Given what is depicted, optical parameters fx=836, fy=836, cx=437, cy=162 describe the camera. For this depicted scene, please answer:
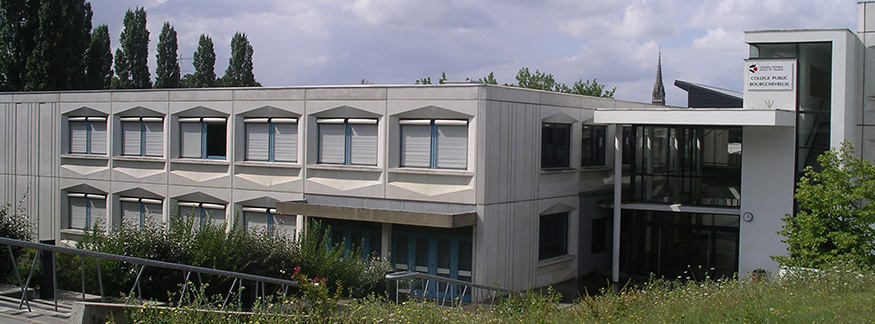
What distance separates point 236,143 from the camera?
24.6 m

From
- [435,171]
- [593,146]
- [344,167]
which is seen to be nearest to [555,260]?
[593,146]

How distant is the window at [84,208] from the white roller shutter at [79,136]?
1530mm

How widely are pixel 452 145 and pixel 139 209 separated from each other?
11.6 m

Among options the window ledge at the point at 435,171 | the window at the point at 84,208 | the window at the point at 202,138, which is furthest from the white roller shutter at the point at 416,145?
the window at the point at 84,208

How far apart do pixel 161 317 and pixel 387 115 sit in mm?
13181

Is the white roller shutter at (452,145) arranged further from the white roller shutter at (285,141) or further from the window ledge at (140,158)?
the window ledge at (140,158)

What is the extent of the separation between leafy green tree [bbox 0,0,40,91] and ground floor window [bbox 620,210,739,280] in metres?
31.1

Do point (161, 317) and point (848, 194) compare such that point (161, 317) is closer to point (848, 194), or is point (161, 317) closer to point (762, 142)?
point (848, 194)

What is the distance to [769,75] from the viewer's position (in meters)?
22.0

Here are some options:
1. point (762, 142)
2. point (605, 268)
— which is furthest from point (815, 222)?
point (605, 268)

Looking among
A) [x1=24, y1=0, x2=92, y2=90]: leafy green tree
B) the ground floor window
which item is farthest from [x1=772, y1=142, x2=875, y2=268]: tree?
[x1=24, y1=0, x2=92, y2=90]: leafy green tree

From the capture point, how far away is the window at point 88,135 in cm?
2758

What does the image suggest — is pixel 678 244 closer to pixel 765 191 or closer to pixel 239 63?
pixel 765 191

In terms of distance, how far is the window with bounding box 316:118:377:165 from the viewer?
22.4 m
